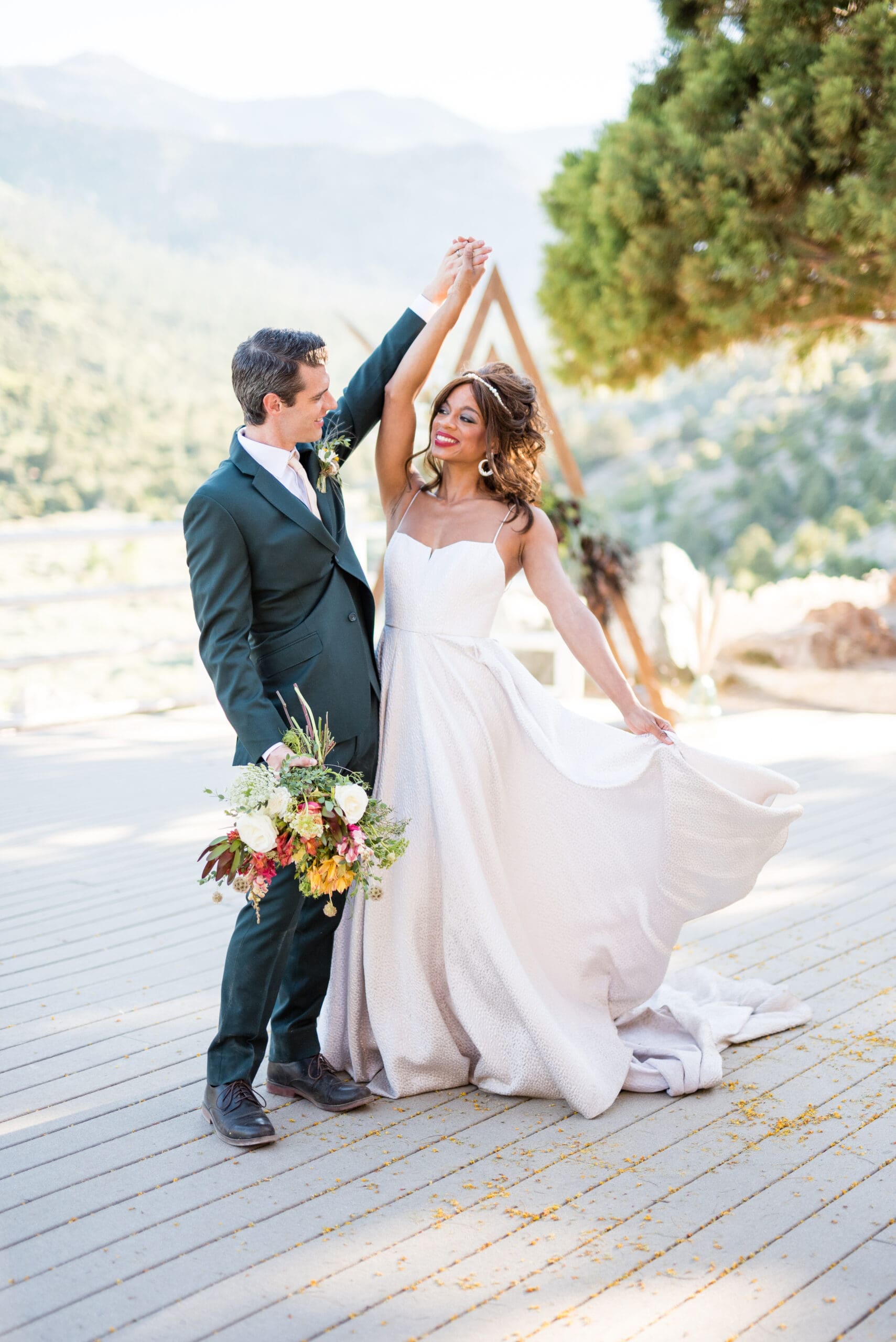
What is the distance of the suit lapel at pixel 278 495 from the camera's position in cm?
261

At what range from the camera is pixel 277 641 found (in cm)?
269

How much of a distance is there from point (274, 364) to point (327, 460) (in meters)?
0.26

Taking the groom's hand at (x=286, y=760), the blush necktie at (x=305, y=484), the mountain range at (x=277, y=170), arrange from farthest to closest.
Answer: the mountain range at (x=277, y=170) → the blush necktie at (x=305, y=484) → the groom's hand at (x=286, y=760)

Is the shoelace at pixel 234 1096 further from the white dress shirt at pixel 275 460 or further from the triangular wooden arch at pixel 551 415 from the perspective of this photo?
the triangular wooden arch at pixel 551 415

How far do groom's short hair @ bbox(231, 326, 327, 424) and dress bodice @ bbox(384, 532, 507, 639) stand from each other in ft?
1.67

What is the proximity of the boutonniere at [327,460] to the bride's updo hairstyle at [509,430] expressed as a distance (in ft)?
0.91

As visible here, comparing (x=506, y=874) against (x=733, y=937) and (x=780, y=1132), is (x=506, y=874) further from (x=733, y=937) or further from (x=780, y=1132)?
(x=733, y=937)

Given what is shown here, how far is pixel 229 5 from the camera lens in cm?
4516

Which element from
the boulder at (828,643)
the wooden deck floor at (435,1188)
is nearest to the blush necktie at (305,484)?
the wooden deck floor at (435,1188)

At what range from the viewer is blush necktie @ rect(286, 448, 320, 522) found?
2.73 meters

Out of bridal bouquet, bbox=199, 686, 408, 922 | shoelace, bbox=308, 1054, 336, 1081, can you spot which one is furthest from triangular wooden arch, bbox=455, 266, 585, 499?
bridal bouquet, bbox=199, 686, 408, 922

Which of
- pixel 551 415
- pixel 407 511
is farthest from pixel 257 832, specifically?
pixel 551 415

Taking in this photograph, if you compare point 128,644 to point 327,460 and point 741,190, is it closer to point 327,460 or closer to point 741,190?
point 741,190

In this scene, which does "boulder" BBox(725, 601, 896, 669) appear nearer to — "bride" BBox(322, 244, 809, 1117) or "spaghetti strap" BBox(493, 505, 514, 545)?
"bride" BBox(322, 244, 809, 1117)
